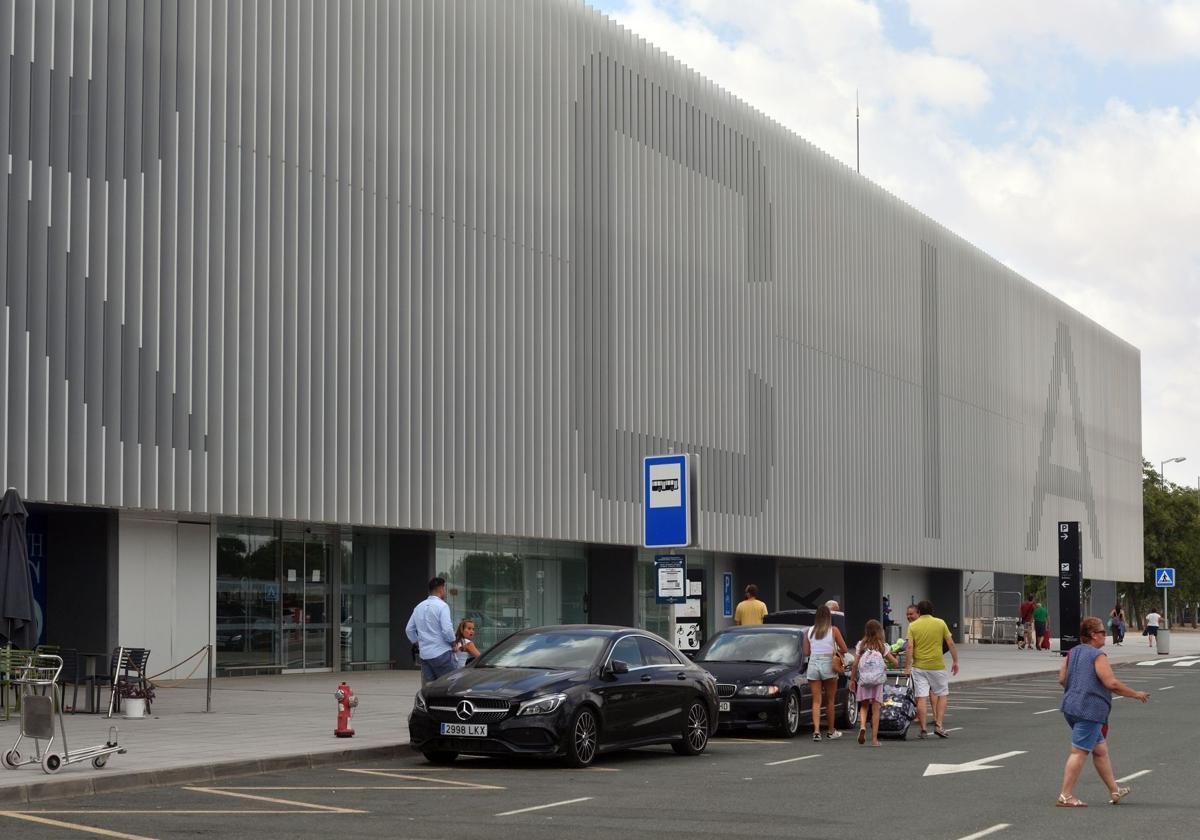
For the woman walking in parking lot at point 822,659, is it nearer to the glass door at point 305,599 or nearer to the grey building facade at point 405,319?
the grey building facade at point 405,319

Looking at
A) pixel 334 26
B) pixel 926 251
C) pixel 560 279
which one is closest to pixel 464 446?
pixel 560 279

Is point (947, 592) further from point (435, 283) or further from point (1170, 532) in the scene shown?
point (1170, 532)

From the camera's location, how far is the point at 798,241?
48344 millimetres

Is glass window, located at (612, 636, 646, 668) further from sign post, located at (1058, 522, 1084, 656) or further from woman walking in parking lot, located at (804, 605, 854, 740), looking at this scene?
sign post, located at (1058, 522, 1084, 656)

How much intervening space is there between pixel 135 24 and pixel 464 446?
11.1 meters

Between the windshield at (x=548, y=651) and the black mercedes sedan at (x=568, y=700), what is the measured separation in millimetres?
11

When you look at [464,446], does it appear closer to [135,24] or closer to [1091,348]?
[135,24]

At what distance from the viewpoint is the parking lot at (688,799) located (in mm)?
11898

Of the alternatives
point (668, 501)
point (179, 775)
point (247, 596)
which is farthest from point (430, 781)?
point (247, 596)

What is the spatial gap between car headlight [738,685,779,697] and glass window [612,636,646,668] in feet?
11.3

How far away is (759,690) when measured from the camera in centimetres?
2131

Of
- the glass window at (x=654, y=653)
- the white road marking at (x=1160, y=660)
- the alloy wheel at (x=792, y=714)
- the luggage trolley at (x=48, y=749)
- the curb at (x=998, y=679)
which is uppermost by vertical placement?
the glass window at (x=654, y=653)

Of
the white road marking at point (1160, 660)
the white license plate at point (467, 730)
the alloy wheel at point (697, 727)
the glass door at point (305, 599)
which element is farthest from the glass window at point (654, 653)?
the white road marking at point (1160, 660)

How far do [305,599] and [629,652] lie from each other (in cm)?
1605
